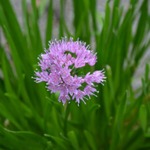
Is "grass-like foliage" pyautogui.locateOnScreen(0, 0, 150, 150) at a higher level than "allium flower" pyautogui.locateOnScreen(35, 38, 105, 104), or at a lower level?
higher

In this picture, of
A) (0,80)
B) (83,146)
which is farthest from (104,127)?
(0,80)

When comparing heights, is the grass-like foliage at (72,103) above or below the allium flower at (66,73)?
above

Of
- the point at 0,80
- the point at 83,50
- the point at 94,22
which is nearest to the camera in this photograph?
the point at 83,50

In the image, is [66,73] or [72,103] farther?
[72,103]

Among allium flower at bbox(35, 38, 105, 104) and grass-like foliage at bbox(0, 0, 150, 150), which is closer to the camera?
allium flower at bbox(35, 38, 105, 104)

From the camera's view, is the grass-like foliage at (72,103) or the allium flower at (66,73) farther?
the grass-like foliage at (72,103)

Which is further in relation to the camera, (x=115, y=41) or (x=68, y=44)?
(x=115, y=41)

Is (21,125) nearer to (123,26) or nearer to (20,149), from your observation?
(20,149)

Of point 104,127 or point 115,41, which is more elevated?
point 115,41
